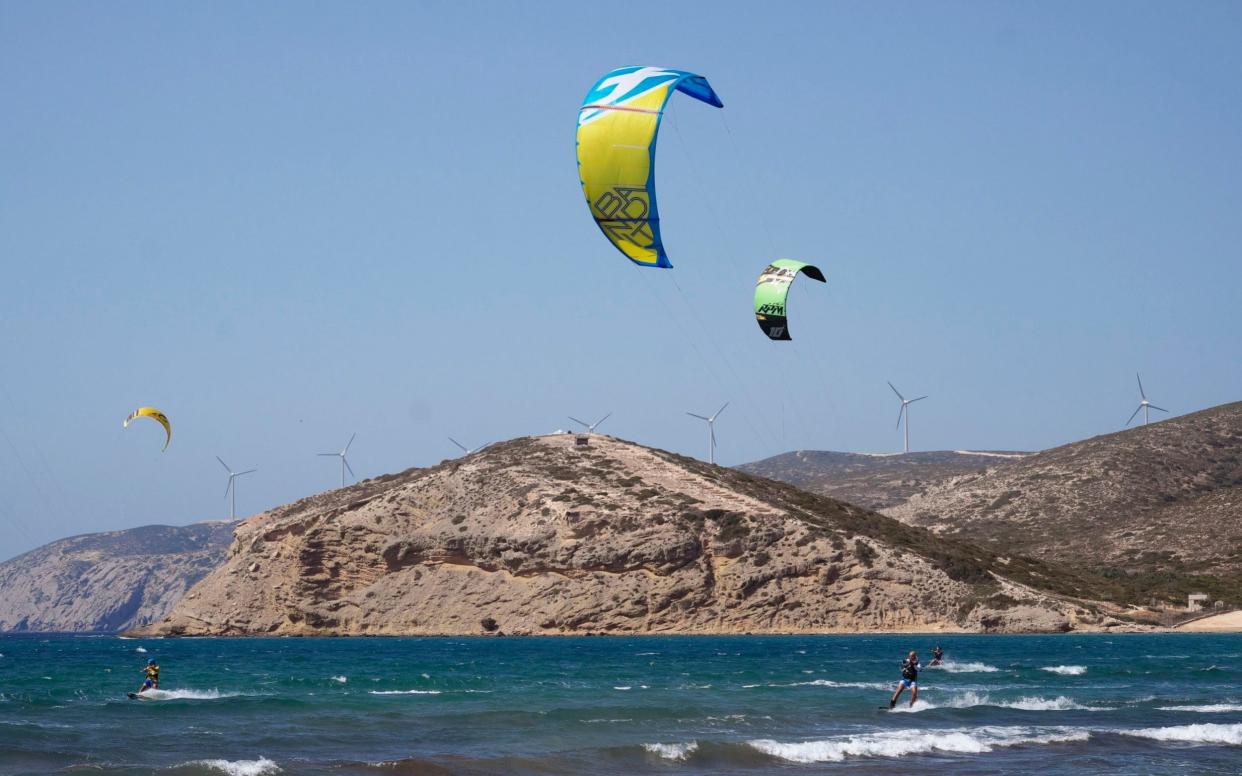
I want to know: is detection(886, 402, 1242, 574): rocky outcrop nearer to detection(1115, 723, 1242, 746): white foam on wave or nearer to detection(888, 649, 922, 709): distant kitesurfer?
detection(888, 649, 922, 709): distant kitesurfer

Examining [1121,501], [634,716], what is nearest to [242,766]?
[634,716]

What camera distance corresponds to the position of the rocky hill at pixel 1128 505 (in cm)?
11194

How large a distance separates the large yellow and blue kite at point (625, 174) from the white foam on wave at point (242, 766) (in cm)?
1221

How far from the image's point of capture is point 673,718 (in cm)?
3772

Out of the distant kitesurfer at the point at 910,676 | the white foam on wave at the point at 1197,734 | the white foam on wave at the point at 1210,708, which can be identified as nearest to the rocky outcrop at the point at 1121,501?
the white foam on wave at the point at 1210,708

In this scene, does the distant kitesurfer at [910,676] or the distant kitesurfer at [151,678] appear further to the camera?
the distant kitesurfer at [151,678]

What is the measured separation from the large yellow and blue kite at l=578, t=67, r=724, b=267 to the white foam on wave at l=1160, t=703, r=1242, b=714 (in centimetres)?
1972

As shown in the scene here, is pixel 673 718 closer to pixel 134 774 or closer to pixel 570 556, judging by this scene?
pixel 134 774

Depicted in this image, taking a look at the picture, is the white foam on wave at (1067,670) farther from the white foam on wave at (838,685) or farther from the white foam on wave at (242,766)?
the white foam on wave at (242,766)

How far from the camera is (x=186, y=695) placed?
45.7 m

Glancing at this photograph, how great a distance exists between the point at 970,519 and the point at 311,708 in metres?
106

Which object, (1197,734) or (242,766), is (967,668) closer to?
(1197,734)

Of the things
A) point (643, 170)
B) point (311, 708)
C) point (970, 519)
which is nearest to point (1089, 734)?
point (643, 170)

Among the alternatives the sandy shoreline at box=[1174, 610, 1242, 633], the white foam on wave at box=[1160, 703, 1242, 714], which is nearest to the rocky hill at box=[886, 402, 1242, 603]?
the sandy shoreline at box=[1174, 610, 1242, 633]
